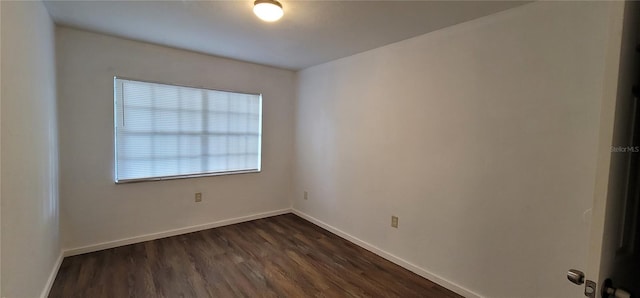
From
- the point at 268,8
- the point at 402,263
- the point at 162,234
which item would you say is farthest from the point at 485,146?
the point at 162,234

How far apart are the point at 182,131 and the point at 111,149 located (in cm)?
73

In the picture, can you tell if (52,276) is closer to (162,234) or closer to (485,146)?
(162,234)

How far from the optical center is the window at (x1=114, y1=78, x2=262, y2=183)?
3.01 meters

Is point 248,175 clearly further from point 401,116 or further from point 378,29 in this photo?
point 378,29

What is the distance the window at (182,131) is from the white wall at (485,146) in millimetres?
A: 1530

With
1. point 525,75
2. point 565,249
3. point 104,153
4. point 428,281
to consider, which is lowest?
point 428,281

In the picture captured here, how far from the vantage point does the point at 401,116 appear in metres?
2.74

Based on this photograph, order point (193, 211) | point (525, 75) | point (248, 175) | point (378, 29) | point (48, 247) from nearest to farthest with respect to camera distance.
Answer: point (525, 75) → point (48, 247) → point (378, 29) → point (193, 211) → point (248, 175)

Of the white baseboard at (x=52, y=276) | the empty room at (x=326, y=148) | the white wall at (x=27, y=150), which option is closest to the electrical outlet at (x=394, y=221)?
the empty room at (x=326, y=148)

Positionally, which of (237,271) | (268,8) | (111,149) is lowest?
(237,271)

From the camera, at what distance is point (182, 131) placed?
3359 mm

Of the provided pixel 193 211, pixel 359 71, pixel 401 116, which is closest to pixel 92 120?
pixel 193 211

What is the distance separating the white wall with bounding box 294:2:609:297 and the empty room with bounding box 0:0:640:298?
0.01 meters

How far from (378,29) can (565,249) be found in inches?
83.3
